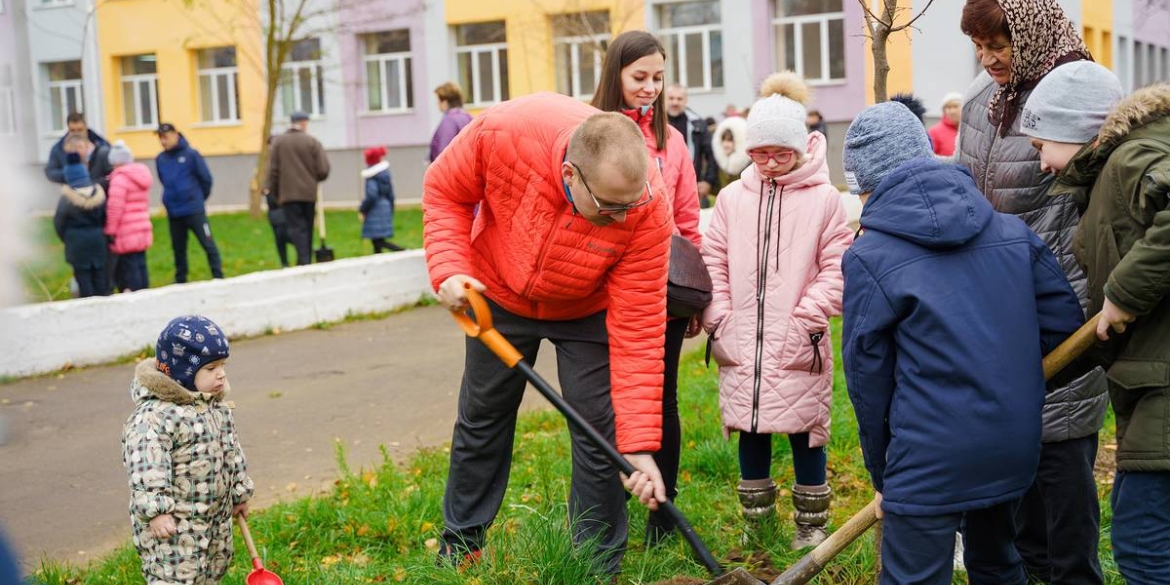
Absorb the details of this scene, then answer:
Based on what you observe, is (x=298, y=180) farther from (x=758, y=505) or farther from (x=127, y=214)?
(x=758, y=505)

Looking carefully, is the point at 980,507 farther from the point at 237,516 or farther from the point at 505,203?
the point at 237,516

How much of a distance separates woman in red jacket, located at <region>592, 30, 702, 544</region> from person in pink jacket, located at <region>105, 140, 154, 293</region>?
797 centimetres

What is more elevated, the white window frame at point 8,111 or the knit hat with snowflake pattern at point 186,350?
the white window frame at point 8,111

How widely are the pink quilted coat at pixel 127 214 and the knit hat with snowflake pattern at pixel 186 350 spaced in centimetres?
810

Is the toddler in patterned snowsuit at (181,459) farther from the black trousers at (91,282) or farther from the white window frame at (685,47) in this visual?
the white window frame at (685,47)

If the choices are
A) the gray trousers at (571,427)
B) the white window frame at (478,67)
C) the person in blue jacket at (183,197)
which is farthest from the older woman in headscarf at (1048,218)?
the white window frame at (478,67)

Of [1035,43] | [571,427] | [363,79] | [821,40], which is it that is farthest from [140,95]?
[1035,43]

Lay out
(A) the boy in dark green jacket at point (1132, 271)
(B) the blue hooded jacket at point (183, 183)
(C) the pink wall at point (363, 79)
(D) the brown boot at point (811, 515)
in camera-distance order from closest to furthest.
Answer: (A) the boy in dark green jacket at point (1132, 271), (D) the brown boot at point (811, 515), (B) the blue hooded jacket at point (183, 183), (C) the pink wall at point (363, 79)

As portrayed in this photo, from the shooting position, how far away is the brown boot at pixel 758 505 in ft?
14.5

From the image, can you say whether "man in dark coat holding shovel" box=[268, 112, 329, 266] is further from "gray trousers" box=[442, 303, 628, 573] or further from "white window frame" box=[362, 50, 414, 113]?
"white window frame" box=[362, 50, 414, 113]

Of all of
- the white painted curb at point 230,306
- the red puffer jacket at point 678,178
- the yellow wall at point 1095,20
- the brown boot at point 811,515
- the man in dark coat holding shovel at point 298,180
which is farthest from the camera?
the man in dark coat holding shovel at point 298,180

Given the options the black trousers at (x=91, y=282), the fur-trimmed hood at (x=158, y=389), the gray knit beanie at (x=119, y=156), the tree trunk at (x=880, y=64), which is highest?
the tree trunk at (x=880, y=64)

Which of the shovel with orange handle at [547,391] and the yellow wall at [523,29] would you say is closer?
the shovel with orange handle at [547,391]

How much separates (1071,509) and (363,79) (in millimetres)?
29694
